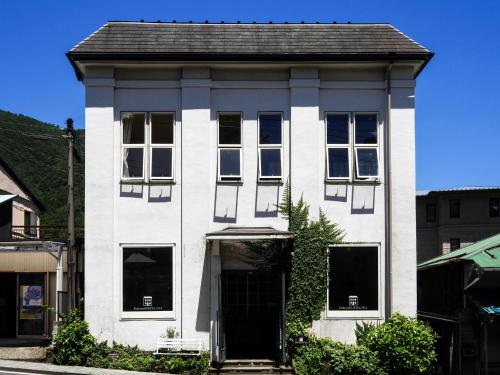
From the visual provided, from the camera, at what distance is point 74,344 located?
59.4 ft

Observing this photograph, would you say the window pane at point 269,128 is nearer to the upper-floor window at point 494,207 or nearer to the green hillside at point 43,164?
the green hillside at point 43,164

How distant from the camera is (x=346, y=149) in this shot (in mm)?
19250

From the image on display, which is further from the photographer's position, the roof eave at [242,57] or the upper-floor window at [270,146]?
the upper-floor window at [270,146]

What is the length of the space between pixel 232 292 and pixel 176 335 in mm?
1887

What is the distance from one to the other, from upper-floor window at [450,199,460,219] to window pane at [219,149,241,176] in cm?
4263

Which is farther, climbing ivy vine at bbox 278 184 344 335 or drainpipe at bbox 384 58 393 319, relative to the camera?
drainpipe at bbox 384 58 393 319

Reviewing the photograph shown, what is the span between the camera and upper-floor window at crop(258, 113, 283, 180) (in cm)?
1911

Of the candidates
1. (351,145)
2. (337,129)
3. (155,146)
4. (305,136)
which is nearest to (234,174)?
(305,136)

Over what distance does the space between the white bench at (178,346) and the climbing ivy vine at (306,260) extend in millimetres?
2483

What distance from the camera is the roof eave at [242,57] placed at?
61.5ft

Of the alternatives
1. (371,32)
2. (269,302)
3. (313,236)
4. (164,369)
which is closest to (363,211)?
(313,236)

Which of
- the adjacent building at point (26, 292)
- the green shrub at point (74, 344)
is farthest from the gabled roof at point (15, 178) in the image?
the green shrub at point (74, 344)

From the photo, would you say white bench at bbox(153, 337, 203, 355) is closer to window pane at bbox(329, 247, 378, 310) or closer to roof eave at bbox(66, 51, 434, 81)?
window pane at bbox(329, 247, 378, 310)

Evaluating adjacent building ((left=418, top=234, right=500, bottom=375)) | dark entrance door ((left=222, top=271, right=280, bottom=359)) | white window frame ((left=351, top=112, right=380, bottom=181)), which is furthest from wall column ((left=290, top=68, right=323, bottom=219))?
adjacent building ((left=418, top=234, right=500, bottom=375))
